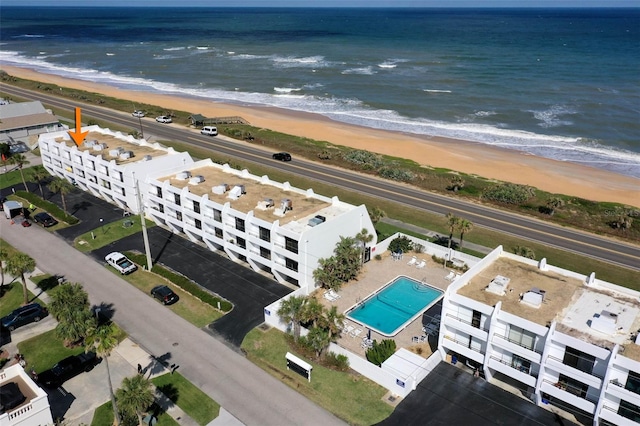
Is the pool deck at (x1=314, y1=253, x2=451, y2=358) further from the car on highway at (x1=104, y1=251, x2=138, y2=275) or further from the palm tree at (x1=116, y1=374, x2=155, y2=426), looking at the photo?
the car on highway at (x1=104, y1=251, x2=138, y2=275)

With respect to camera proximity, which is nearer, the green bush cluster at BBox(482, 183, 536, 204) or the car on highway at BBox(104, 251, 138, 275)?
the car on highway at BBox(104, 251, 138, 275)

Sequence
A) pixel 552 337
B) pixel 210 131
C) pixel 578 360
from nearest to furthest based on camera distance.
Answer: pixel 578 360
pixel 552 337
pixel 210 131

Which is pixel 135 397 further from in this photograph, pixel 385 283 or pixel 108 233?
pixel 108 233

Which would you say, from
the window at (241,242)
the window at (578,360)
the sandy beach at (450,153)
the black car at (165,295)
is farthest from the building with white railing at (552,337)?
the sandy beach at (450,153)

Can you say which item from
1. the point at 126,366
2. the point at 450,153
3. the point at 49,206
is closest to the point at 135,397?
the point at 126,366

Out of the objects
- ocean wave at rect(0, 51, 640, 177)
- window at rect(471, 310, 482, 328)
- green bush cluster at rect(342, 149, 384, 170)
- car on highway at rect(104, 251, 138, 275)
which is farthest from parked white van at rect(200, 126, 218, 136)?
window at rect(471, 310, 482, 328)

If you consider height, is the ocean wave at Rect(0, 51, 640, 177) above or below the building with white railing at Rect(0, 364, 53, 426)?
below

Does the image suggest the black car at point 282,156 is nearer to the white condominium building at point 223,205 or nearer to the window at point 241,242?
the white condominium building at point 223,205
